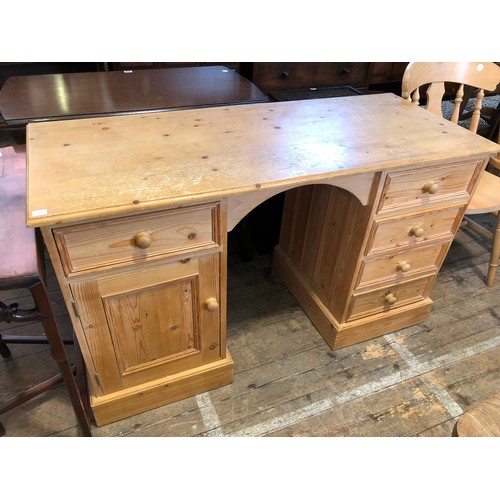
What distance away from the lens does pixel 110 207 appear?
89 centimetres

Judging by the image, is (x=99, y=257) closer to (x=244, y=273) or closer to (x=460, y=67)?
(x=244, y=273)

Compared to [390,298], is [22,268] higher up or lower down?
higher up

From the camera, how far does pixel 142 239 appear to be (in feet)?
3.19

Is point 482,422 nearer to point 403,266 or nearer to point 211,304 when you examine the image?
point 211,304

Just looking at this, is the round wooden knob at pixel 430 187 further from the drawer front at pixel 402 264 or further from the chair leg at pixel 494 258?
the chair leg at pixel 494 258

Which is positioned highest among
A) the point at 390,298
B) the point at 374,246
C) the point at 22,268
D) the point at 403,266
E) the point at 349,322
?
the point at 22,268

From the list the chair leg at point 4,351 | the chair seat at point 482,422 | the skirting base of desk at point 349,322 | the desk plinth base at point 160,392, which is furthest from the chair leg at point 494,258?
the chair leg at point 4,351

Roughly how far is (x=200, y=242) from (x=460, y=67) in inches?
54.8

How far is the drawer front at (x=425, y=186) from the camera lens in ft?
4.16

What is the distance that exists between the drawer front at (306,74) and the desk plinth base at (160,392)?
1508 mm

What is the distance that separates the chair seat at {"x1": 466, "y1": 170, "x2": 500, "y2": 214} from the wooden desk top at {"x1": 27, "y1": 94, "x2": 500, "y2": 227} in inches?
17.2

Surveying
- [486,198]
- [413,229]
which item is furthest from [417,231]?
[486,198]

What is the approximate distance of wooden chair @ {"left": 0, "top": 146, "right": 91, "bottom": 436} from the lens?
0.92 meters

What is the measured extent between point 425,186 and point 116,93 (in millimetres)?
1331
